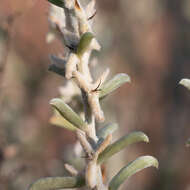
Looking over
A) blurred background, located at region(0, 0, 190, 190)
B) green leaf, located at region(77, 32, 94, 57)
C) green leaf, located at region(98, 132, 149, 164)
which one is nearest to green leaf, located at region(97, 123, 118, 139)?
green leaf, located at region(98, 132, 149, 164)

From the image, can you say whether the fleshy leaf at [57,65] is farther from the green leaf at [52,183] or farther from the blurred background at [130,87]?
the blurred background at [130,87]

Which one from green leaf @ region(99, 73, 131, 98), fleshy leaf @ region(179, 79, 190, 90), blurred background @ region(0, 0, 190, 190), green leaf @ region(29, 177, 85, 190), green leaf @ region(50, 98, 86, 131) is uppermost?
fleshy leaf @ region(179, 79, 190, 90)

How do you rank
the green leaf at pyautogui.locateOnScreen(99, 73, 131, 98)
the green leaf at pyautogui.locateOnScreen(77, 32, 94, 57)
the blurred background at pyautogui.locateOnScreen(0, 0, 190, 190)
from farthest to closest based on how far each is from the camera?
the blurred background at pyautogui.locateOnScreen(0, 0, 190, 190), the green leaf at pyautogui.locateOnScreen(99, 73, 131, 98), the green leaf at pyautogui.locateOnScreen(77, 32, 94, 57)

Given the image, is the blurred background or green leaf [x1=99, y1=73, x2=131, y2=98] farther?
the blurred background

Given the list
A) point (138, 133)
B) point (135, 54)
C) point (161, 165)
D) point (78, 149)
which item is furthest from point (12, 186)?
point (135, 54)

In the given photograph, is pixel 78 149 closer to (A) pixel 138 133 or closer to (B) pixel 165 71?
(A) pixel 138 133

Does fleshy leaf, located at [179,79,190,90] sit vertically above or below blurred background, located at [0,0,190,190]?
above

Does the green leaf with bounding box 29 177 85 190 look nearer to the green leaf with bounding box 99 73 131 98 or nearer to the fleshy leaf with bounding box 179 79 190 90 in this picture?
the green leaf with bounding box 99 73 131 98
